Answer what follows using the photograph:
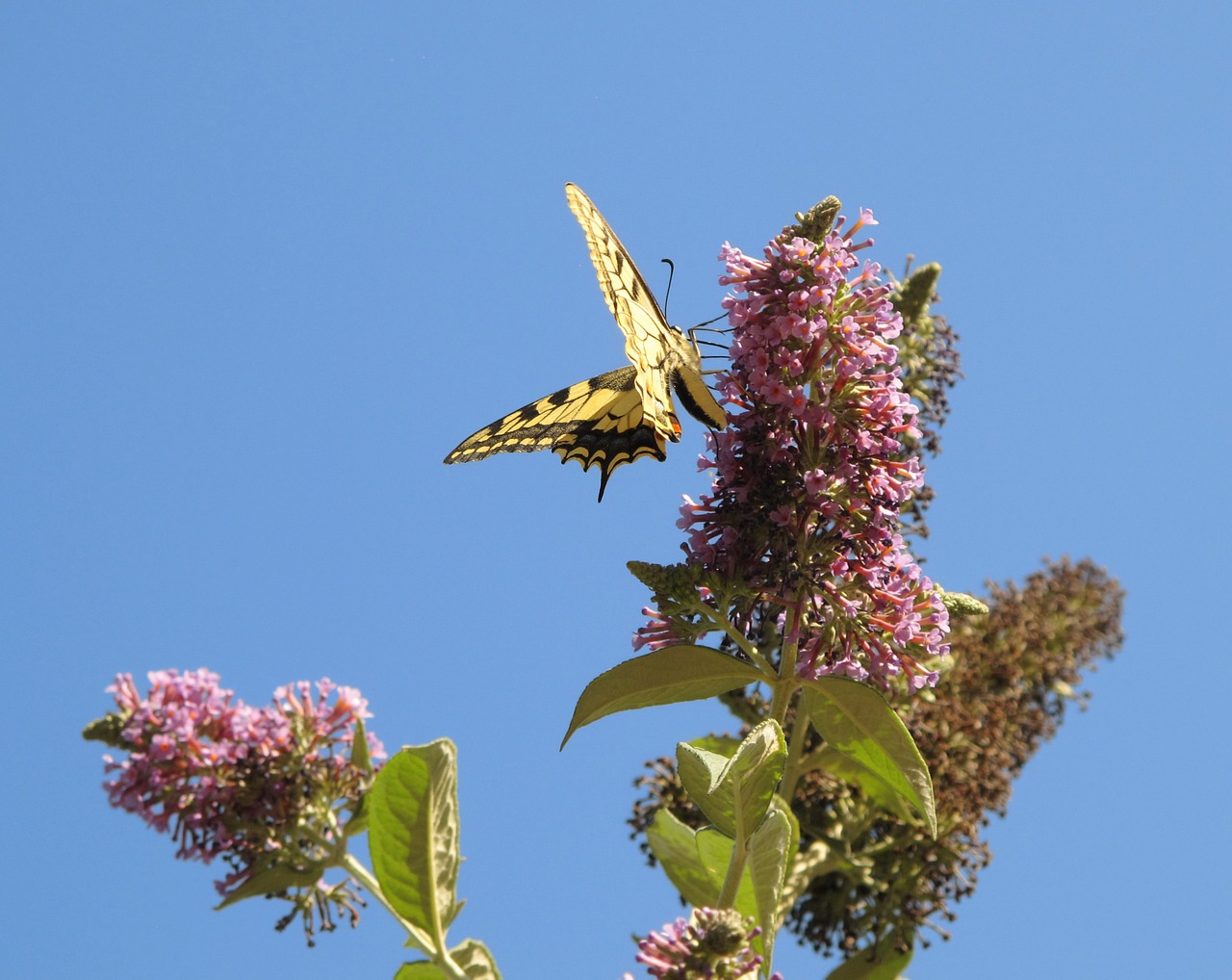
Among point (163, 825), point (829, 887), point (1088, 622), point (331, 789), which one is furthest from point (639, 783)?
point (1088, 622)

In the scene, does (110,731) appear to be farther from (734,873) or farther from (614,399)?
(734,873)

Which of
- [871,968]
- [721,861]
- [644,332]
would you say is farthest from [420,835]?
[871,968]

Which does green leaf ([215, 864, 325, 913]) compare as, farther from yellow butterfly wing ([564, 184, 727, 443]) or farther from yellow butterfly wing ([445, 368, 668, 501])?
yellow butterfly wing ([564, 184, 727, 443])

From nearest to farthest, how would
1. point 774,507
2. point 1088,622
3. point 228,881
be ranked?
point 774,507 < point 228,881 < point 1088,622

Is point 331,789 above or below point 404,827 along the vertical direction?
above

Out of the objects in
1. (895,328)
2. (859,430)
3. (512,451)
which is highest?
(512,451)

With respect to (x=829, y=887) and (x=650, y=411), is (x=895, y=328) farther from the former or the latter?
(x=829, y=887)

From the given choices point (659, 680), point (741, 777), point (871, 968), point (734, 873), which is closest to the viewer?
point (741, 777)
